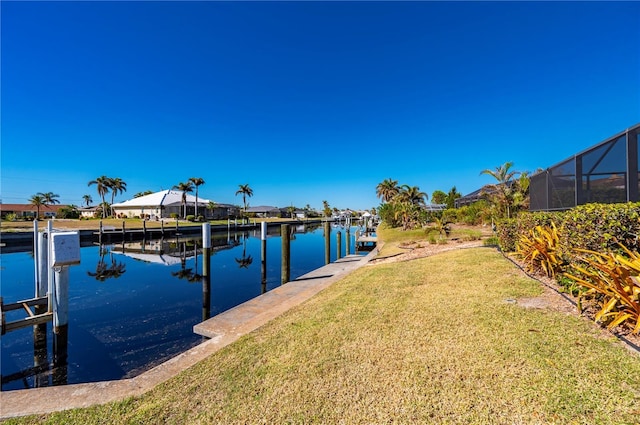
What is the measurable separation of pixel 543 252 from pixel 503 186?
1528cm

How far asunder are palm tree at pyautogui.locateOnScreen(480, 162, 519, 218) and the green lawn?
15.4m

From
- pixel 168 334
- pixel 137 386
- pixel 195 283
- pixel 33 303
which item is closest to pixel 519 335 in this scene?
pixel 137 386

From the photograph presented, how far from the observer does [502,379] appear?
2818mm

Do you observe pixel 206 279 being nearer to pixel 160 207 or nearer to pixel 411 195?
pixel 411 195

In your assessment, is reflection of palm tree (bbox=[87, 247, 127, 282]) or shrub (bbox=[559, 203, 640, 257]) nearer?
shrub (bbox=[559, 203, 640, 257])

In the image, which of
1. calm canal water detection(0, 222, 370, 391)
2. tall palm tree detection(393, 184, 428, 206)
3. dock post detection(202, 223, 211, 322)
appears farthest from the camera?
tall palm tree detection(393, 184, 428, 206)

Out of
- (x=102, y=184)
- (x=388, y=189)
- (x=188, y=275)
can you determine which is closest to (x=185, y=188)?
(x=102, y=184)

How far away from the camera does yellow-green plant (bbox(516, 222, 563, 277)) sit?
5.65m

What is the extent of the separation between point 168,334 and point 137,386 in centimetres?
458

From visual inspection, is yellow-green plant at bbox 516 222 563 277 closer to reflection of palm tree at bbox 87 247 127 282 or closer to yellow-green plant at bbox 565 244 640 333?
yellow-green plant at bbox 565 244 640 333

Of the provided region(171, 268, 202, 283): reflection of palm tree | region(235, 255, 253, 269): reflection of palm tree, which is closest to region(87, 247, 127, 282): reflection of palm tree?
region(171, 268, 202, 283): reflection of palm tree

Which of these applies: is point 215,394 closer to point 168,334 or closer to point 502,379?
point 502,379

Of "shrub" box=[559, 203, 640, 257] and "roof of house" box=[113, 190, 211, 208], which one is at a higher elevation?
"roof of house" box=[113, 190, 211, 208]

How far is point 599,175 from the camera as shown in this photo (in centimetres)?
576
